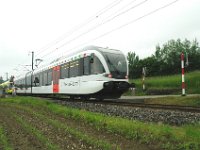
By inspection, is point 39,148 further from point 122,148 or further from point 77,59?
point 77,59

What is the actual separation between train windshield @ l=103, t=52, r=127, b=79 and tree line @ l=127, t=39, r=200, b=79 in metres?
37.4

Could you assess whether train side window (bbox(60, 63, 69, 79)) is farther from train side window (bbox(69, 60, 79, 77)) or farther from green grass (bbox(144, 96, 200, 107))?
green grass (bbox(144, 96, 200, 107))

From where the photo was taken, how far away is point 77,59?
20.2 m

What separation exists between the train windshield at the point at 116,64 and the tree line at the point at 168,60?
3740 cm

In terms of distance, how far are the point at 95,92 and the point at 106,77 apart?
0.97 metres

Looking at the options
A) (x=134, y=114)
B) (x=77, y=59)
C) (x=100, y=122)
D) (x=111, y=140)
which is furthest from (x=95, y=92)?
(x=111, y=140)

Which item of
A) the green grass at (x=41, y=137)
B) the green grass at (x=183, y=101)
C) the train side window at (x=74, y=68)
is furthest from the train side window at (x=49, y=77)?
the green grass at (x=41, y=137)

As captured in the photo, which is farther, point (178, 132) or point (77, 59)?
point (77, 59)

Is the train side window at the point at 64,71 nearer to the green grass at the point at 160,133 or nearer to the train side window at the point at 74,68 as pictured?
the train side window at the point at 74,68

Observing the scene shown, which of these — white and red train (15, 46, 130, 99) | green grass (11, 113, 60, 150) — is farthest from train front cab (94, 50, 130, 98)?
green grass (11, 113, 60, 150)

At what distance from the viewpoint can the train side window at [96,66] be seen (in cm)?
1775

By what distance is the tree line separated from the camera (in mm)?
59188

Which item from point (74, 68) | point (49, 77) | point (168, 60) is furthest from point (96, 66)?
point (168, 60)

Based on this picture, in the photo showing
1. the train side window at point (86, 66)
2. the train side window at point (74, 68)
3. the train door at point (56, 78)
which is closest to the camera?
the train side window at point (86, 66)
